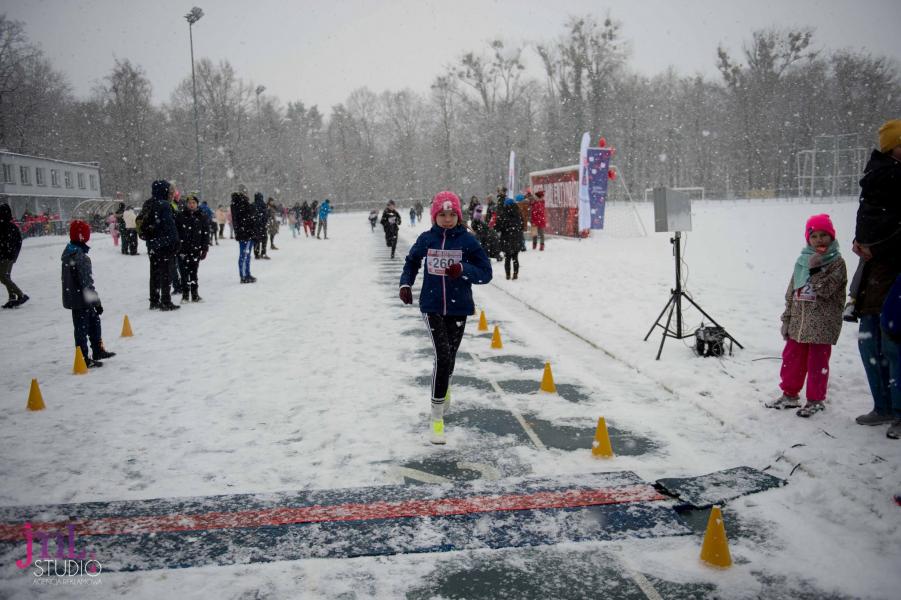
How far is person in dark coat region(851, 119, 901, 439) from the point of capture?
13.9ft

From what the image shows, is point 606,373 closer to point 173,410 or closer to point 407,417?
point 407,417

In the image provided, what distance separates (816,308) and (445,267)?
3176 millimetres

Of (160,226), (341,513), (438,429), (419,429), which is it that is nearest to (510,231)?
(160,226)

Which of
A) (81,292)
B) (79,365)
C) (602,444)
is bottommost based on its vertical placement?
(602,444)

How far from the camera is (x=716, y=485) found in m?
3.96

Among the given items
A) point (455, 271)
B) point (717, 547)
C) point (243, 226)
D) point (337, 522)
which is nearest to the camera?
point (717, 547)

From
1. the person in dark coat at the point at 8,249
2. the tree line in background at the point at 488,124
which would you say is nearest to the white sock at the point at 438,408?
the person in dark coat at the point at 8,249

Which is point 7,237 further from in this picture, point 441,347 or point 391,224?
point 441,347

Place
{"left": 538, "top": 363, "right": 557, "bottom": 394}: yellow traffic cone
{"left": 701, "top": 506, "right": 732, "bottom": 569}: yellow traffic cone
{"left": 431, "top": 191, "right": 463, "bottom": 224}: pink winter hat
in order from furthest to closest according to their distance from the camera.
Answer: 1. {"left": 538, "top": 363, "right": 557, "bottom": 394}: yellow traffic cone
2. {"left": 431, "top": 191, "right": 463, "bottom": 224}: pink winter hat
3. {"left": 701, "top": 506, "right": 732, "bottom": 569}: yellow traffic cone

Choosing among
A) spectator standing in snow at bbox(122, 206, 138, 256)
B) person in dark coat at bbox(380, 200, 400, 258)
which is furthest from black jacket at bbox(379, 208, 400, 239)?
spectator standing in snow at bbox(122, 206, 138, 256)

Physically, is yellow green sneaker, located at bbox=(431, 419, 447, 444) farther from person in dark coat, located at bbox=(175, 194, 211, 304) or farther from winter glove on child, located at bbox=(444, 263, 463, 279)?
person in dark coat, located at bbox=(175, 194, 211, 304)

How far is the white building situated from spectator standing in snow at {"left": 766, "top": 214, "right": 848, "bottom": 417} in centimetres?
5121

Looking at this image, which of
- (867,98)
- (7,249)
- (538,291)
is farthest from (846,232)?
(867,98)

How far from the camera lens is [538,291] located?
1259cm
